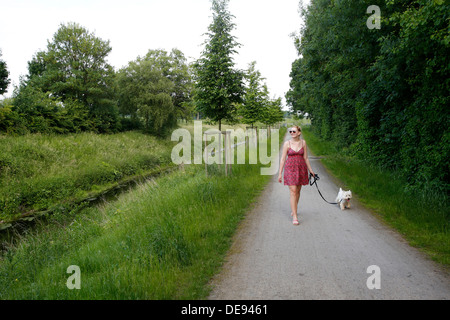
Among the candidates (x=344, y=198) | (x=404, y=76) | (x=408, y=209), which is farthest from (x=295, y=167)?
(x=404, y=76)

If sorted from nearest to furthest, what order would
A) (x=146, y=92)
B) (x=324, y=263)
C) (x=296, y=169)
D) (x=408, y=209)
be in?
(x=324, y=263) < (x=296, y=169) < (x=408, y=209) < (x=146, y=92)

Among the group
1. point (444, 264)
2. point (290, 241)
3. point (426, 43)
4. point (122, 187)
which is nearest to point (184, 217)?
point (290, 241)

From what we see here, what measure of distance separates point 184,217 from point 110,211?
5.31 m

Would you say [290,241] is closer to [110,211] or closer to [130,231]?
[130,231]

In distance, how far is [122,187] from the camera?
57.1 ft

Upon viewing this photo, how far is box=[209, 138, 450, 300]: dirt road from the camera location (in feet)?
11.3

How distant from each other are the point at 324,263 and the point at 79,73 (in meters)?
29.1

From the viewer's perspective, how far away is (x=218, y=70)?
1170 cm

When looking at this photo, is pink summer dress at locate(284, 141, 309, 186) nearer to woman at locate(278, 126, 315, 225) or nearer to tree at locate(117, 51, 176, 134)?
woman at locate(278, 126, 315, 225)

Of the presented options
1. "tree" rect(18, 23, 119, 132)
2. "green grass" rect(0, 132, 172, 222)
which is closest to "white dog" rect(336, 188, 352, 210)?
"green grass" rect(0, 132, 172, 222)

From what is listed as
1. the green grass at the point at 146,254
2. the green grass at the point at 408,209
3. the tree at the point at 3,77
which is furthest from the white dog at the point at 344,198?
the tree at the point at 3,77

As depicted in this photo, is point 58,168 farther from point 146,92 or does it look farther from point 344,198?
point 146,92

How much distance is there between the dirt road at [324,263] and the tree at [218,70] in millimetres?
6812

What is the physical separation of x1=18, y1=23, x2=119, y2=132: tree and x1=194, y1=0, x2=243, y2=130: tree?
59.5ft
